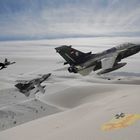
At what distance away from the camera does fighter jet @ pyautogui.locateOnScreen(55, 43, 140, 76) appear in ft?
139

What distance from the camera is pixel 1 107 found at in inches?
2432

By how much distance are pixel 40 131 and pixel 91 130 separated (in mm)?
12486

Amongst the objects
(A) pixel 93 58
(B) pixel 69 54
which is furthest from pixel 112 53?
(B) pixel 69 54

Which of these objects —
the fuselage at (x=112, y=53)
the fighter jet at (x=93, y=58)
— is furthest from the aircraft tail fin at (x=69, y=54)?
the fuselage at (x=112, y=53)

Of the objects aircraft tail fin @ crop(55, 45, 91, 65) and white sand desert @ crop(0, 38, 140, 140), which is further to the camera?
aircraft tail fin @ crop(55, 45, 91, 65)

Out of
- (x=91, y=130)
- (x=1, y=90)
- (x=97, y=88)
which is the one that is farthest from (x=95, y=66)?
(x=1, y=90)

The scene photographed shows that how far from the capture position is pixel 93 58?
163 ft

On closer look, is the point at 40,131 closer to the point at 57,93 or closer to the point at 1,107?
the point at 1,107

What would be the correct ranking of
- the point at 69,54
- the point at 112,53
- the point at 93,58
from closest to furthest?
the point at 69,54, the point at 93,58, the point at 112,53

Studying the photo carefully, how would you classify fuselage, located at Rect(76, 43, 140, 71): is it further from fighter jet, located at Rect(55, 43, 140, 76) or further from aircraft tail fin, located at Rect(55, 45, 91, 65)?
aircraft tail fin, located at Rect(55, 45, 91, 65)

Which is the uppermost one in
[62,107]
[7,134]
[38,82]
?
[38,82]

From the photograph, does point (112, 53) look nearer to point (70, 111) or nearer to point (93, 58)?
point (93, 58)

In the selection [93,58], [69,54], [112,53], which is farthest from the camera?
[112,53]

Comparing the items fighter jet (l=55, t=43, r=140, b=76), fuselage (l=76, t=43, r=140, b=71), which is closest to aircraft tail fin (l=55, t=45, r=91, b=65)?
fighter jet (l=55, t=43, r=140, b=76)
